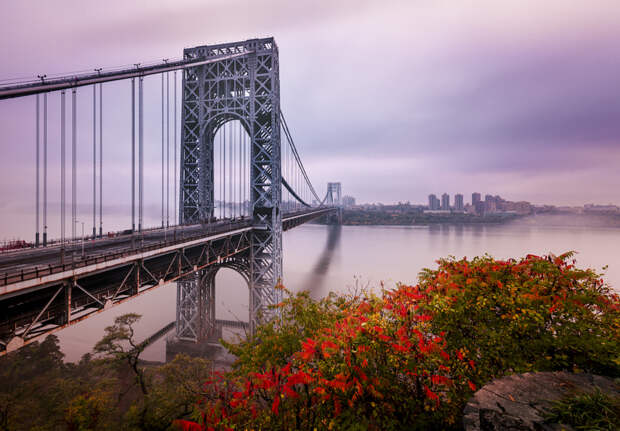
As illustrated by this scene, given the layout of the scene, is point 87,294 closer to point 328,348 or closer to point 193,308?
point 328,348

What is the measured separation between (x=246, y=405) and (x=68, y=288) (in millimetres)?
6579

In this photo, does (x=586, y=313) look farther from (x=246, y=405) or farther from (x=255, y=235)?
(x=255, y=235)

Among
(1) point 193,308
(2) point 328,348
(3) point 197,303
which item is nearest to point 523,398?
(2) point 328,348

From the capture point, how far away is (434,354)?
16.0ft

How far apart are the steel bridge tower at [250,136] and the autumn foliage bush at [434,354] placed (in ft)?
50.7

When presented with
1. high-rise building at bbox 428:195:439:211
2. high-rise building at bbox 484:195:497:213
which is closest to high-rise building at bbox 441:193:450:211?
high-rise building at bbox 428:195:439:211

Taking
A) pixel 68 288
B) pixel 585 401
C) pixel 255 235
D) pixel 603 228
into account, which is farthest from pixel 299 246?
pixel 603 228

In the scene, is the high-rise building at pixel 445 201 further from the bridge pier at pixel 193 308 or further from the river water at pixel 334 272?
the bridge pier at pixel 193 308

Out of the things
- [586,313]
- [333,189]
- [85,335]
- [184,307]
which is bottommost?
[85,335]

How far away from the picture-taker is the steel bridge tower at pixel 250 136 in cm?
2089

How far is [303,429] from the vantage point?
4.70 meters

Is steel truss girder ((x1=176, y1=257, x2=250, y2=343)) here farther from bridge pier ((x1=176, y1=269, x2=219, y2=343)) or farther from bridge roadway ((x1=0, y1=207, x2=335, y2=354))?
bridge roadway ((x1=0, y1=207, x2=335, y2=354))

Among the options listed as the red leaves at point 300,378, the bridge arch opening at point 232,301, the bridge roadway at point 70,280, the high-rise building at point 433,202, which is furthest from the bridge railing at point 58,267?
the high-rise building at point 433,202

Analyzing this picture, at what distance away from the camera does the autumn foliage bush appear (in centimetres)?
462
